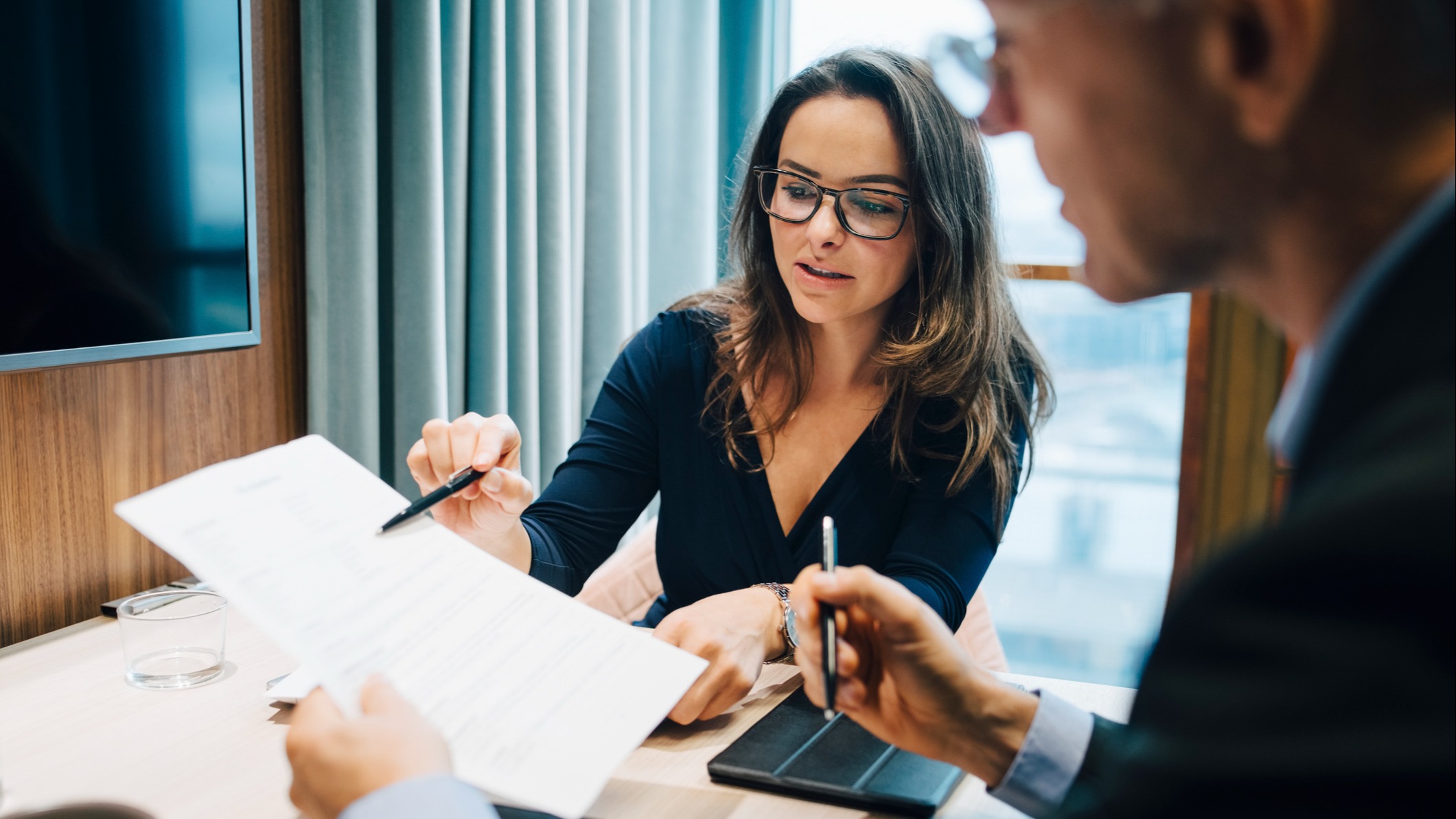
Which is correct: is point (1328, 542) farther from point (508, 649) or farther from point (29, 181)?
point (29, 181)

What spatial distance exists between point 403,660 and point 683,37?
2.14 meters

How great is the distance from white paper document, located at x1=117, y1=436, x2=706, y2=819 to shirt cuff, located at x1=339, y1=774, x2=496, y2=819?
0.17 feet

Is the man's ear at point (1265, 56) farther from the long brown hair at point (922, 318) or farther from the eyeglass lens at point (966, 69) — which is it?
the long brown hair at point (922, 318)

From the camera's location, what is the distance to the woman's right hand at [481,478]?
1086 mm

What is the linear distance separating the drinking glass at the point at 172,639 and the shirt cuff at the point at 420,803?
567 mm

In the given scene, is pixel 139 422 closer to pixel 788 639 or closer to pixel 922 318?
pixel 788 639

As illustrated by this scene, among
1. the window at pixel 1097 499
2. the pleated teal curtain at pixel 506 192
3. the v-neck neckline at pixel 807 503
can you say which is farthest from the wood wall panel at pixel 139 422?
the window at pixel 1097 499

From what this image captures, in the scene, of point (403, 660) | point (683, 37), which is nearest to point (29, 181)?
point (403, 660)

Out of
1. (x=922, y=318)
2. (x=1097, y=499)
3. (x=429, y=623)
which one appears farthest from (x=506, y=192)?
(x=1097, y=499)

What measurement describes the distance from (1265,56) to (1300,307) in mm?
120

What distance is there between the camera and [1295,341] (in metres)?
0.48

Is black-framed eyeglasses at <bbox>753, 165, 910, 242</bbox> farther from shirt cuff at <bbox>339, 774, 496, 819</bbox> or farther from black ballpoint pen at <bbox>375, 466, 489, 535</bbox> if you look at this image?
shirt cuff at <bbox>339, 774, 496, 819</bbox>

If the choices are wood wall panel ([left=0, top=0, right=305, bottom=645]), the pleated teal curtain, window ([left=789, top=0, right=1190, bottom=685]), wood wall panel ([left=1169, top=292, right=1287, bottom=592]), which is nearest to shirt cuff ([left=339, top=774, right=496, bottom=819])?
wood wall panel ([left=0, top=0, right=305, bottom=645])

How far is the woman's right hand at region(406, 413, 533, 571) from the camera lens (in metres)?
1.09
